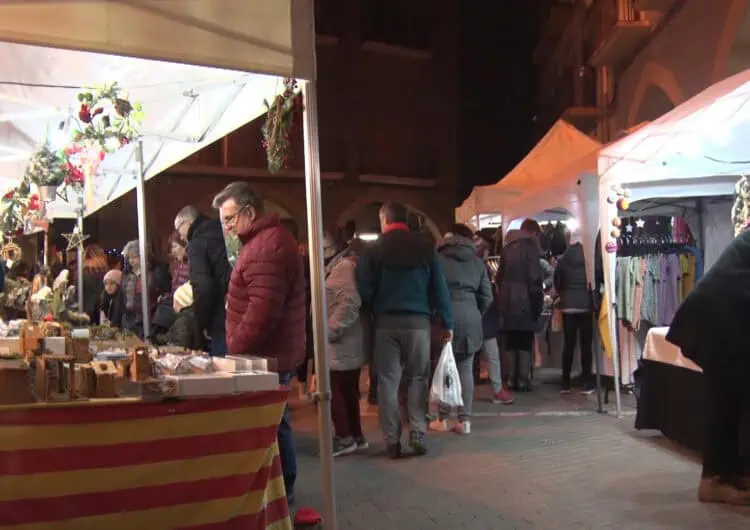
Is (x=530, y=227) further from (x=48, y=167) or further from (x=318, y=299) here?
(x=318, y=299)

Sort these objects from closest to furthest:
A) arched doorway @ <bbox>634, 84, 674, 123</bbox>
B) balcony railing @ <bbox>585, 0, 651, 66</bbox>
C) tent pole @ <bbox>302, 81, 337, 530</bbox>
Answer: tent pole @ <bbox>302, 81, 337, 530</bbox>
balcony railing @ <bbox>585, 0, 651, 66</bbox>
arched doorway @ <bbox>634, 84, 674, 123</bbox>

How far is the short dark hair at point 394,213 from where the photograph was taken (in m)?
6.11

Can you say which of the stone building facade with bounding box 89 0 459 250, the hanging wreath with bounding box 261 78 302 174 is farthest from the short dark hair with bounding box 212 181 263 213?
the stone building facade with bounding box 89 0 459 250

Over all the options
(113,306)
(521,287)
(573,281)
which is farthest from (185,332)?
(573,281)

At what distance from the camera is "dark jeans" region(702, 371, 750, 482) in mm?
4590

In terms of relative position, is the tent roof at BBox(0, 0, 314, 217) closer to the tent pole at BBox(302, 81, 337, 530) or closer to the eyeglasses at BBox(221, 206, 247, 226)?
the tent pole at BBox(302, 81, 337, 530)

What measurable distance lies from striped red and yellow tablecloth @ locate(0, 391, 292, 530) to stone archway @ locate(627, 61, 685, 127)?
11177 millimetres

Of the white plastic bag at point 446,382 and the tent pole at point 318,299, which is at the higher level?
the tent pole at point 318,299

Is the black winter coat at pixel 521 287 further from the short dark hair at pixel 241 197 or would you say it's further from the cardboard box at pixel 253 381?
the cardboard box at pixel 253 381

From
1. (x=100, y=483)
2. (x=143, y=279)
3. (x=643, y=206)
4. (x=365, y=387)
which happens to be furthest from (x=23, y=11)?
(x=365, y=387)

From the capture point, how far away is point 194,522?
115 inches

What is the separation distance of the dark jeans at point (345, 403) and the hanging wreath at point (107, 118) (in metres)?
2.20

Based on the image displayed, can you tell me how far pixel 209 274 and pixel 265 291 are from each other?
824mm

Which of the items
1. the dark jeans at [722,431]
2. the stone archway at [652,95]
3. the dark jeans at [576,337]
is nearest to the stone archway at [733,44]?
the stone archway at [652,95]
